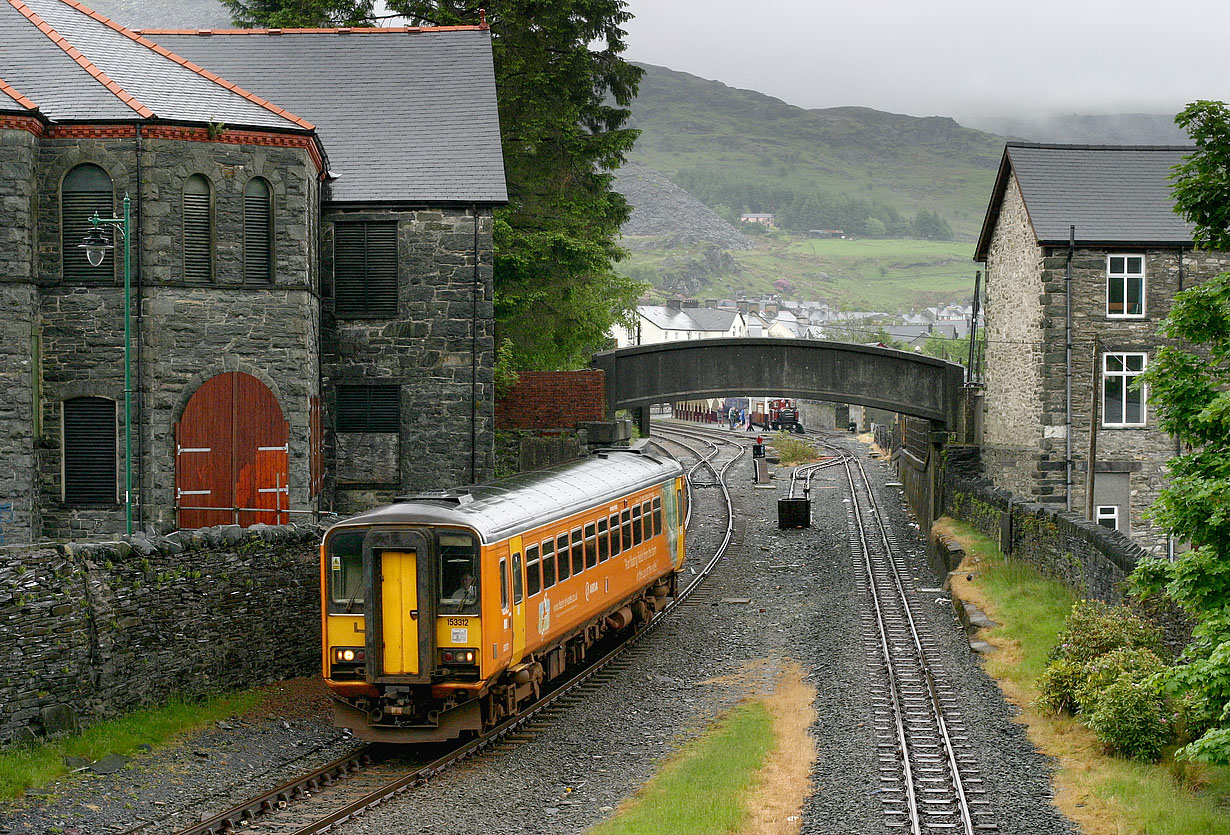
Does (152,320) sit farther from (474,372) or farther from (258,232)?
(474,372)

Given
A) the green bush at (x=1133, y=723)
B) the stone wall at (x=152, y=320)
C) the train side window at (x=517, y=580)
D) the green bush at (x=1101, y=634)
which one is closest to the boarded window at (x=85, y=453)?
the stone wall at (x=152, y=320)

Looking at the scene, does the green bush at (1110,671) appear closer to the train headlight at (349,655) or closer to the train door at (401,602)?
the train door at (401,602)

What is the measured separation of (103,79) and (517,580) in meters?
13.2

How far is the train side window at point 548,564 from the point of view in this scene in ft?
53.8

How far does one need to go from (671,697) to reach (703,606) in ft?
24.3

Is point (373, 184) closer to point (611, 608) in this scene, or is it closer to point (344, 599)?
point (611, 608)

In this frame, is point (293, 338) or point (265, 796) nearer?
point (265, 796)

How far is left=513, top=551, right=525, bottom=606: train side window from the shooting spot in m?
15.2

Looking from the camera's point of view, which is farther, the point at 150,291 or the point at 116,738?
the point at 150,291

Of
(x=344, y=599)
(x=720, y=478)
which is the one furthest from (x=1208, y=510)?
(x=720, y=478)

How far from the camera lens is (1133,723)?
14148 mm

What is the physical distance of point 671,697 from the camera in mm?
18344

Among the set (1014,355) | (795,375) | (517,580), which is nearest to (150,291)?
(517,580)

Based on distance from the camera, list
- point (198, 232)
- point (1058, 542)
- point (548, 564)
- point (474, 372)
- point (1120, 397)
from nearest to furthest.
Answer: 1. point (548, 564)
2. point (198, 232)
3. point (1058, 542)
4. point (474, 372)
5. point (1120, 397)
